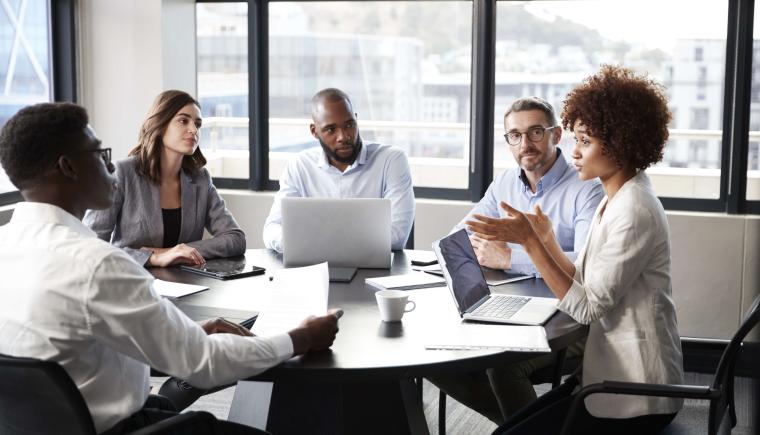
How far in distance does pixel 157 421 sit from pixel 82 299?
15.2 inches

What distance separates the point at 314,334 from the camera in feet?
6.39

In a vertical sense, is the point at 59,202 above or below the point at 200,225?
above

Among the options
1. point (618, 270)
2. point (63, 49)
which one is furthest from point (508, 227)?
point (63, 49)

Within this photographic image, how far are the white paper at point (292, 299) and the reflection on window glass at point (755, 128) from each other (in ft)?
8.98

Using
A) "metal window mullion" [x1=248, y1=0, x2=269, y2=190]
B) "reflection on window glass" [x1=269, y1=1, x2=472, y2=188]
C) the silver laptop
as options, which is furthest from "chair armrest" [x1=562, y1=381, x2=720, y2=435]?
"metal window mullion" [x1=248, y1=0, x2=269, y2=190]

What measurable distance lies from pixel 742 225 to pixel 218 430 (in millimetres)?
3217

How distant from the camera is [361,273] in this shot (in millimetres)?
2850

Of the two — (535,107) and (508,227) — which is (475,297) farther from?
(535,107)

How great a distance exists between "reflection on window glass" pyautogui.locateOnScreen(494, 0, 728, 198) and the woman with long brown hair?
1.99 metres

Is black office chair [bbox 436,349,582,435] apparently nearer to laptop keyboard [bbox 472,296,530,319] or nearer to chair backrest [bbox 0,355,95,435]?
laptop keyboard [bbox 472,296,530,319]

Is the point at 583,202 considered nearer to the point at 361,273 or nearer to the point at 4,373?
the point at 361,273

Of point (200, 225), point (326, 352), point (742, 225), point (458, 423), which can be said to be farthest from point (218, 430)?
point (742, 225)

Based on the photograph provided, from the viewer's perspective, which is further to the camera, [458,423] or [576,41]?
[576,41]

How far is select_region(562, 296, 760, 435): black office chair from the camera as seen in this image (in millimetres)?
1951
